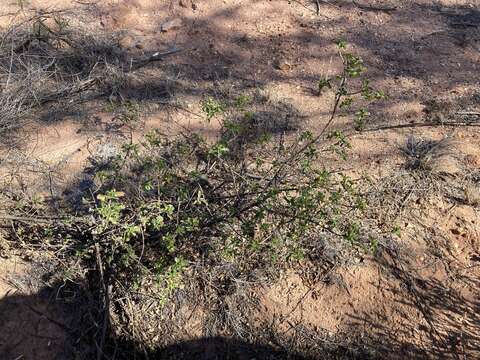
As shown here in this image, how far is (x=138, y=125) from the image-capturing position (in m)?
4.47

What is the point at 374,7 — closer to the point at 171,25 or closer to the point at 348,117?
the point at 348,117

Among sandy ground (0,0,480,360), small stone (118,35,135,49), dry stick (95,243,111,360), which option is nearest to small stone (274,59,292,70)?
sandy ground (0,0,480,360)

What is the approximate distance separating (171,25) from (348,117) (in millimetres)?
2369

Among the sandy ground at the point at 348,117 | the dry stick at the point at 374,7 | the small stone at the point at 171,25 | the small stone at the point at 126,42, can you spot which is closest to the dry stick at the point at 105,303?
the sandy ground at the point at 348,117

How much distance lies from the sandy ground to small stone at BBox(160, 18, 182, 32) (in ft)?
0.11

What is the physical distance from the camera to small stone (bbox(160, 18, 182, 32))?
5379 mm

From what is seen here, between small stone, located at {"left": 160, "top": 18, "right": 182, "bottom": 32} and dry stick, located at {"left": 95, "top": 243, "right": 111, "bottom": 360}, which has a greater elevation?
small stone, located at {"left": 160, "top": 18, "right": 182, "bottom": 32}

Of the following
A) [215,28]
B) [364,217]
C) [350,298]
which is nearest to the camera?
[350,298]

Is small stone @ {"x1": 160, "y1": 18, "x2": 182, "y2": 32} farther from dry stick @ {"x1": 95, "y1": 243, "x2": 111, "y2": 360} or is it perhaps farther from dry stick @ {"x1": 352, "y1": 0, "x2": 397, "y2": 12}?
dry stick @ {"x1": 95, "y1": 243, "x2": 111, "y2": 360}

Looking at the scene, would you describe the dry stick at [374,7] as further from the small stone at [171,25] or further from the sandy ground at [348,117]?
the small stone at [171,25]

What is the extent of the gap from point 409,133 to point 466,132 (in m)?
0.53

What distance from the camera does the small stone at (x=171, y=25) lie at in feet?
17.6

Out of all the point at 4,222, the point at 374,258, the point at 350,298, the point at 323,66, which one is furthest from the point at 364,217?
the point at 4,222

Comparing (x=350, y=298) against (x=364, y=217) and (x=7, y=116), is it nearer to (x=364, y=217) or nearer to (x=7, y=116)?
(x=364, y=217)
